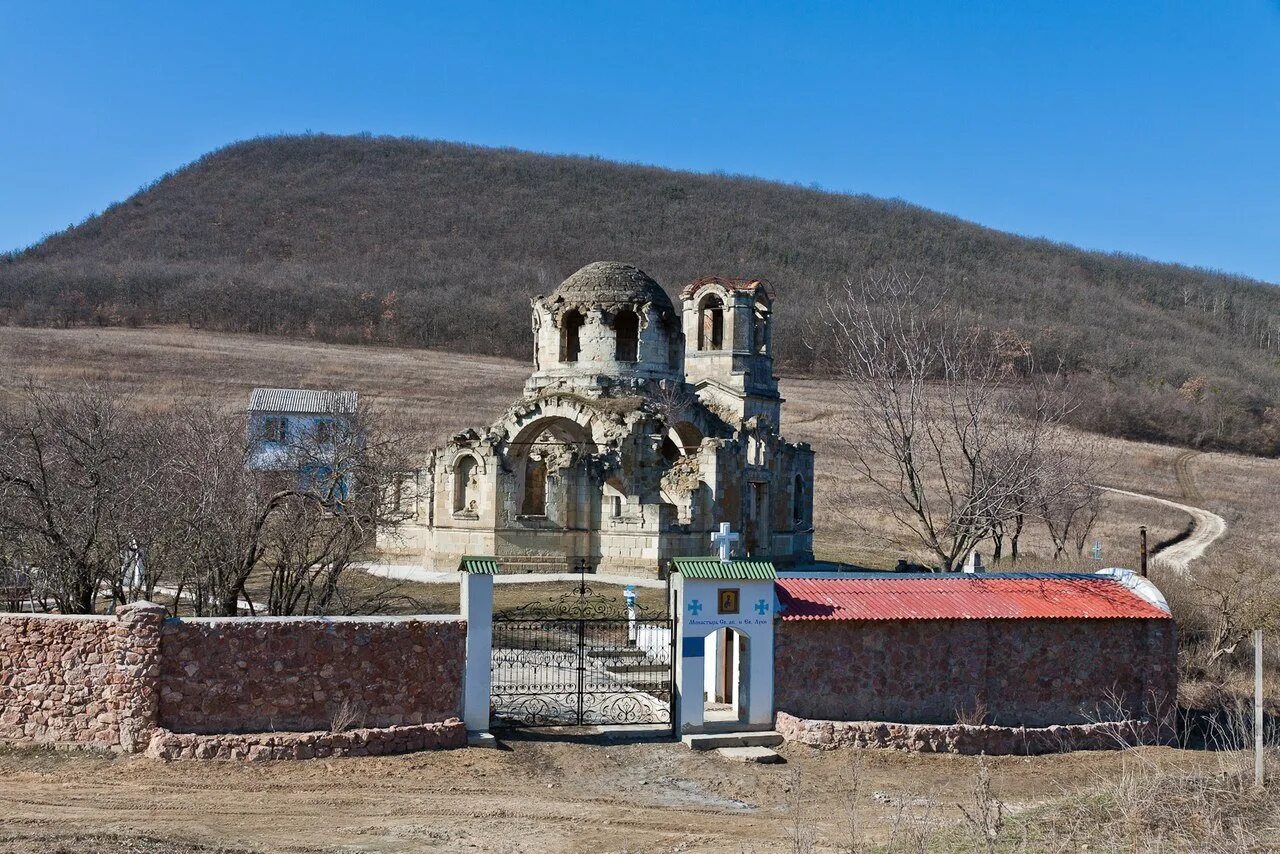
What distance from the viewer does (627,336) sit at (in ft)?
118

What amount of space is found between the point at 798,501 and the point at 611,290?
8.50 meters

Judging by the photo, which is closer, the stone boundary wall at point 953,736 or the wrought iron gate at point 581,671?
the stone boundary wall at point 953,736

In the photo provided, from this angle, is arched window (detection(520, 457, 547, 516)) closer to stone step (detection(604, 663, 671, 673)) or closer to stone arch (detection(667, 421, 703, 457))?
stone arch (detection(667, 421, 703, 457))

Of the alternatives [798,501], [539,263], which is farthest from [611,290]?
[539,263]

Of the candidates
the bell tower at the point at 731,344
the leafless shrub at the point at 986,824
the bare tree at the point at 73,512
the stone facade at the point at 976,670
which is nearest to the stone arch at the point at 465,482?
the bell tower at the point at 731,344

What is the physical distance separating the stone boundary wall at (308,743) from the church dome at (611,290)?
21.6 meters

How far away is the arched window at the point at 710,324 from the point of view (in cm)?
3822

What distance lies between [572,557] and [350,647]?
16.9 meters

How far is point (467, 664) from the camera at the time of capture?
15.1m

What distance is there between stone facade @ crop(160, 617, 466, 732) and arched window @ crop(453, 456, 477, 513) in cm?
1769

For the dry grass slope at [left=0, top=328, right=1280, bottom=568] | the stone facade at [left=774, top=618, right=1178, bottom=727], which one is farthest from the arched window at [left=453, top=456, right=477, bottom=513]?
the stone facade at [left=774, top=618, right=1178, bottom=727]

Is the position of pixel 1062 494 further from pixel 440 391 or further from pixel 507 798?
pixel 440 391

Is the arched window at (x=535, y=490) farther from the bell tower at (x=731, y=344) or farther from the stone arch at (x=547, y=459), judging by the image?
the bell tower at (x=731, y=344)

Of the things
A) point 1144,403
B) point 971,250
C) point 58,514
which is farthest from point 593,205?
point 58,514
